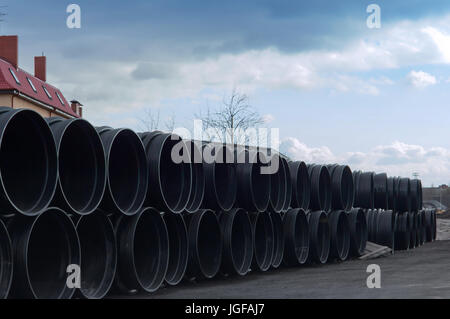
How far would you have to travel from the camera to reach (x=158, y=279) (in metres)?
10.0

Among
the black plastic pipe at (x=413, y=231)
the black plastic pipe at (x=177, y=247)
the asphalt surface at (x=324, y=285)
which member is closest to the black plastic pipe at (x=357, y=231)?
the asphalt surface at (x=324, y=285)

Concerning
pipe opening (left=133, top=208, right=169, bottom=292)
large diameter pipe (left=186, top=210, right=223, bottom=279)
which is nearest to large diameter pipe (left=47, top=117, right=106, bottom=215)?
pipe opening (left=133, top=208, right=169, bottom=292)

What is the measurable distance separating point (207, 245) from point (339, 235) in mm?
5614

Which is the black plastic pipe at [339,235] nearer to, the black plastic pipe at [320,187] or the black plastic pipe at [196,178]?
the black plastic pipe at [320,187]

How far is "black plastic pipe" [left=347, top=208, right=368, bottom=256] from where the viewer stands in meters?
16.5

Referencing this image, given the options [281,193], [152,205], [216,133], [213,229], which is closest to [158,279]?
[152,205]

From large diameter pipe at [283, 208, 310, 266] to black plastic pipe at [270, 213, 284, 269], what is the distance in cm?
20

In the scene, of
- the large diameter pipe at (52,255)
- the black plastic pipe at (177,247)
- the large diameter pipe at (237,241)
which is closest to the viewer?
the large diameter pipe at (52,255)

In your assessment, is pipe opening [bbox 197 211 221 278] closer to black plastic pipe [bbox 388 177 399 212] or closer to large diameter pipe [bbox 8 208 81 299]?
large diameter pipe [bbox 8 208 81 299]

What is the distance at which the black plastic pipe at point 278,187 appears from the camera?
1364 centimetres

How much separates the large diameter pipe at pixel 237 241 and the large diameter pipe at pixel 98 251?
331 centimetres

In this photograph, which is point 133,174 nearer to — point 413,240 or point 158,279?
point 158,279

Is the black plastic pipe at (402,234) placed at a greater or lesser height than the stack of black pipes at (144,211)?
lesser

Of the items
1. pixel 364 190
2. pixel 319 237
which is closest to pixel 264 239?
pixel 319 237
